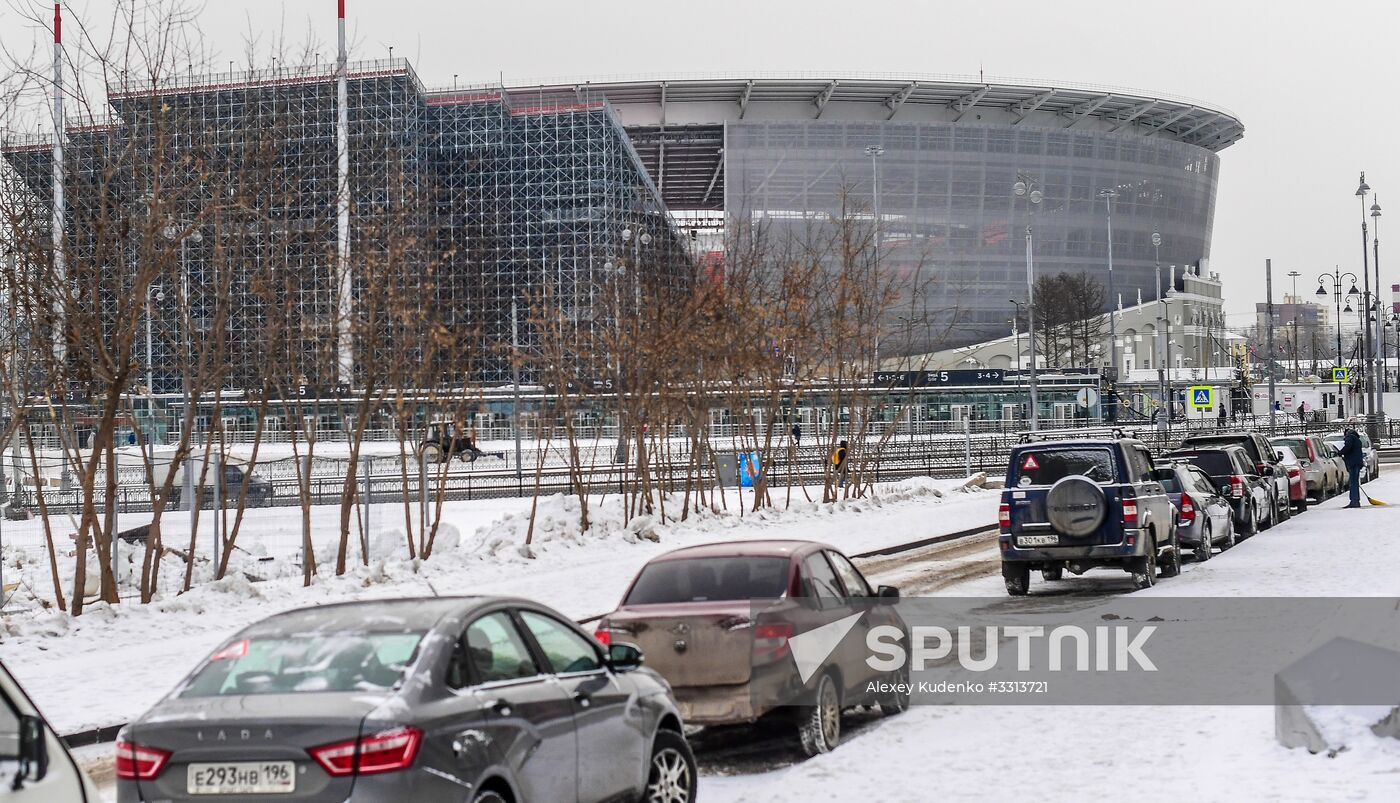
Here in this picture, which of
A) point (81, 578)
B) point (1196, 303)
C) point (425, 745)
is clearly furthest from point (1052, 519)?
point (1196, 303)

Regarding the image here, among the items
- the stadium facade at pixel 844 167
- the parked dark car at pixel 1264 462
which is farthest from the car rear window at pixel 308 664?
the stadium facade at pixel 844 167

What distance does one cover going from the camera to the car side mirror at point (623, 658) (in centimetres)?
750

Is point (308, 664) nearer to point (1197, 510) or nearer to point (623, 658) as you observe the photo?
point (623, 658)

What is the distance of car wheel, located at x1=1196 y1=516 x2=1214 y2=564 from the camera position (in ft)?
77.2

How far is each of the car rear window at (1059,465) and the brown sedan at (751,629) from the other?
28.3ft

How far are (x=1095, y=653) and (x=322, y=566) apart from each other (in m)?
15.5

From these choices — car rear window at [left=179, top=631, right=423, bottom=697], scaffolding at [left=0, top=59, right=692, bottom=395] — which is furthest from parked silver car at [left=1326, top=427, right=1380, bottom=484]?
car rear window at [left=179, top=631, right=423, bottom=697]

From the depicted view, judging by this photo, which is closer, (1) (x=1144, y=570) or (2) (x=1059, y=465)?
(1) (x=1144, y=570)

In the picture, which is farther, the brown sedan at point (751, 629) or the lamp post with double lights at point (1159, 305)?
the lamp post with double lights at point (1159, 305)

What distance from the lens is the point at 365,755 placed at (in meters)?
5.62

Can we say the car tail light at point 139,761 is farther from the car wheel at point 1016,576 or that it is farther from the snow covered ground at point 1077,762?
the car wheel at point 1016,576

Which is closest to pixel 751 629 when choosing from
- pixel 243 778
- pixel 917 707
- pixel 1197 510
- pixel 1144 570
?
pixel 917 707

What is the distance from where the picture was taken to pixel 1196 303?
160m

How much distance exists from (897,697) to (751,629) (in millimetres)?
2326
